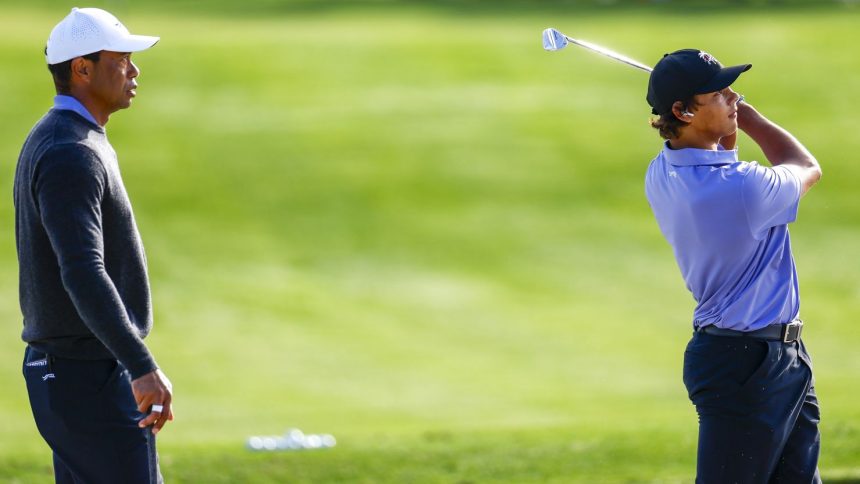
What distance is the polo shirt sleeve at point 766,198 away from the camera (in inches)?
166

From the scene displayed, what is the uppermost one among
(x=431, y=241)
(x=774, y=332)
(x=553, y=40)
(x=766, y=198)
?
(x=431, y=241)

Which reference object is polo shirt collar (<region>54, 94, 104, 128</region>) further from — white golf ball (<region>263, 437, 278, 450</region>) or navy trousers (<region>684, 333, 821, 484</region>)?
white golf ball (<region>263, 437, 278, 450</region>)

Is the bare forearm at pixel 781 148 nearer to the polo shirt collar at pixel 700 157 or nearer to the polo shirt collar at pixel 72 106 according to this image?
the polo shirt collar at pixel 700 157

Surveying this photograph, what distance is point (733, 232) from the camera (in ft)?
13.9

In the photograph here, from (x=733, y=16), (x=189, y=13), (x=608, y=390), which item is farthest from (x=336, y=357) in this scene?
(x=189, y=13)

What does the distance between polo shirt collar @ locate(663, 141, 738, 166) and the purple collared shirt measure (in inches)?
73.7

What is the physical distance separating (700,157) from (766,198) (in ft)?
0.86

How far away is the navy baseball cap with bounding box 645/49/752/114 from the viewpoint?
435 cm

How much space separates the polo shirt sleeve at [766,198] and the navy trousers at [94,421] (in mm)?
2008

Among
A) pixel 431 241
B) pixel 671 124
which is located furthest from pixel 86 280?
pixel 431 241

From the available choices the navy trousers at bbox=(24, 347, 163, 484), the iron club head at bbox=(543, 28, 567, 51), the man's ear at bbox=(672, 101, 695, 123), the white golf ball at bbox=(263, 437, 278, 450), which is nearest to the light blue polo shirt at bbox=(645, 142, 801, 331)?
the man's ear at bbox=(672, 101, 695, 123)

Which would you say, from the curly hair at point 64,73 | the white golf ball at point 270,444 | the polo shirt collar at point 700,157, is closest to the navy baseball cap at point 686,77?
the polo shirt collar at point 700,157

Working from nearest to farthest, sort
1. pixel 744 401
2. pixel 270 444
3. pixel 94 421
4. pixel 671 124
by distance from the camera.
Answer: pixel 94 421
pixel 744 401
pixel 671 124
pixel 270 444

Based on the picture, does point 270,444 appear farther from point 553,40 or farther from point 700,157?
point 700,157
